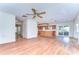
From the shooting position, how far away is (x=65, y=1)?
4.56 metres

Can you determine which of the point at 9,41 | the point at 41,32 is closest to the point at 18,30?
the point at 41,32

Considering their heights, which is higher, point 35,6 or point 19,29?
point 35,6

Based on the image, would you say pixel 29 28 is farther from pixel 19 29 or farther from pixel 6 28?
pixel 6 28

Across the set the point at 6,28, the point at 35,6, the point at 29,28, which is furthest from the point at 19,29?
the point at 35,6

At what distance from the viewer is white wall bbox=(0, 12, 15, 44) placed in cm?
917

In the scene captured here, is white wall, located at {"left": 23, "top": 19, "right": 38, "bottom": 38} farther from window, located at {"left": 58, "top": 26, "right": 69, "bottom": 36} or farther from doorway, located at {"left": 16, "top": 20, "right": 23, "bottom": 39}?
window, located at {"left": 58, "top": 26, "right": 69, "bottom": 36}

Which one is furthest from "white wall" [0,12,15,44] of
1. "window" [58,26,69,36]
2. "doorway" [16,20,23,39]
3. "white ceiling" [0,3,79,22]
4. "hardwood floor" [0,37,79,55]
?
"window" [58,26,69,36]

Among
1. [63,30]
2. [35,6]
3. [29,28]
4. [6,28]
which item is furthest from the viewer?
[63,30]

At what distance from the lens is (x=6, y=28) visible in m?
9.61

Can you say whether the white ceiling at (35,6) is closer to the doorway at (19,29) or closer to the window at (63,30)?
the doorway at (19,29)

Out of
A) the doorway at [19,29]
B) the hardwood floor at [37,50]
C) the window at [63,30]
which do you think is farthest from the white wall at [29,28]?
the hardwood floor at [37,50]

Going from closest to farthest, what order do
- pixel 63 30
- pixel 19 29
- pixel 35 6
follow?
pixel 35 6 → pixel 19 29 → pixel 63 30

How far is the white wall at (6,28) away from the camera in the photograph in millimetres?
9166
